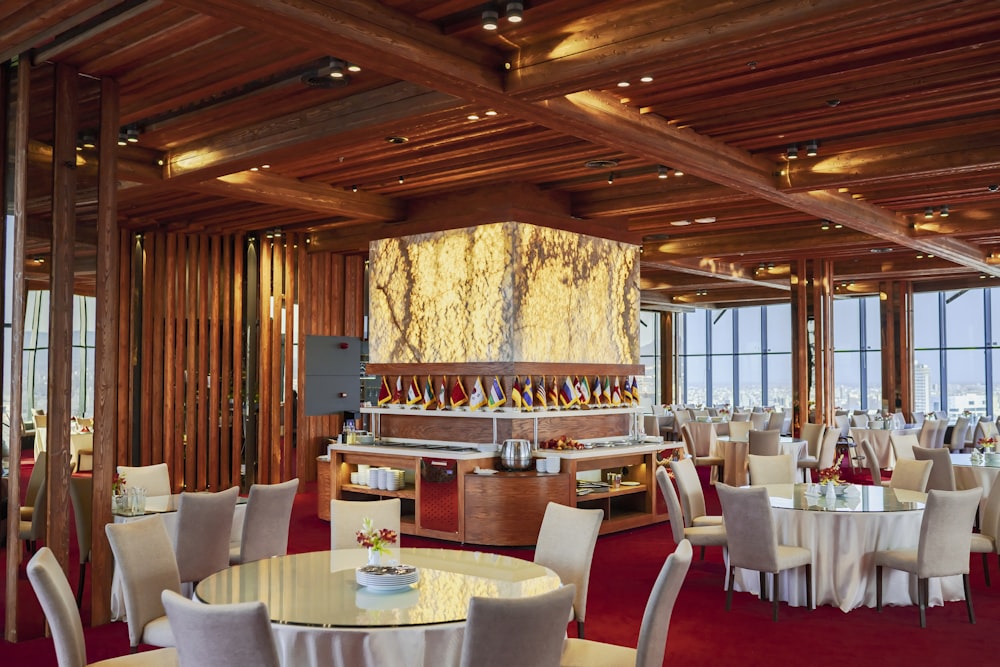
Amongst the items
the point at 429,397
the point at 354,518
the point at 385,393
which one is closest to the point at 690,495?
the point at 354,518

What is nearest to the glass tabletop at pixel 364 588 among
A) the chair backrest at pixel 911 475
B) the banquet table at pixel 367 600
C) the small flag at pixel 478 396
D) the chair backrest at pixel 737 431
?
the banquet table at pixel 367 600

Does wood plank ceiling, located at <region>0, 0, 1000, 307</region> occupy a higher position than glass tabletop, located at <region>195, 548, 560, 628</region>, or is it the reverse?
wood plank ceiling, located at <region>0, 0, 1000, 307</region>

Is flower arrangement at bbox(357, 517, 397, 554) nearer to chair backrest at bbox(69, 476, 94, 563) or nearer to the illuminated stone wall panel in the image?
chair backrest at bbox(69, 476, 94, 563)

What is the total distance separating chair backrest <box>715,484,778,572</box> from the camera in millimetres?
6488

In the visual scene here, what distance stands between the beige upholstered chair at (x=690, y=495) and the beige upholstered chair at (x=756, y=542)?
99cm

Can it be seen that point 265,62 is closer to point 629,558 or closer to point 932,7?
point 932,7

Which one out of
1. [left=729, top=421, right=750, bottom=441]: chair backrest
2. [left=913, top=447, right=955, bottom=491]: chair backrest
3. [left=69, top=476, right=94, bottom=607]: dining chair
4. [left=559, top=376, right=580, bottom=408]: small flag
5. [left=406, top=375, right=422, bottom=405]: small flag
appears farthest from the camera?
[left=729, top=421, right=750, bottom=441]: chair backrest

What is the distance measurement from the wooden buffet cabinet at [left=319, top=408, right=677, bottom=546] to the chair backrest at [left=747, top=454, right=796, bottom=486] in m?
1.68

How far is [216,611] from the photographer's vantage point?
10.5 ft

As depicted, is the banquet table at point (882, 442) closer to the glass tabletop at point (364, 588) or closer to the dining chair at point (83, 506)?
the glass tabletop at point (364, 588)

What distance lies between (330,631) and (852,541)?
14.6 ft

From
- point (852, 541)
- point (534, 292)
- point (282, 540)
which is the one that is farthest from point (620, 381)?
point (282, 540)

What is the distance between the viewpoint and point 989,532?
7500 mm

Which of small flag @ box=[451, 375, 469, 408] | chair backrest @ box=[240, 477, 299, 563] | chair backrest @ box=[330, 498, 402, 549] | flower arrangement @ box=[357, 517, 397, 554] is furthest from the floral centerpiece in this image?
small flag @ box=[451, 375, 469, 408]
